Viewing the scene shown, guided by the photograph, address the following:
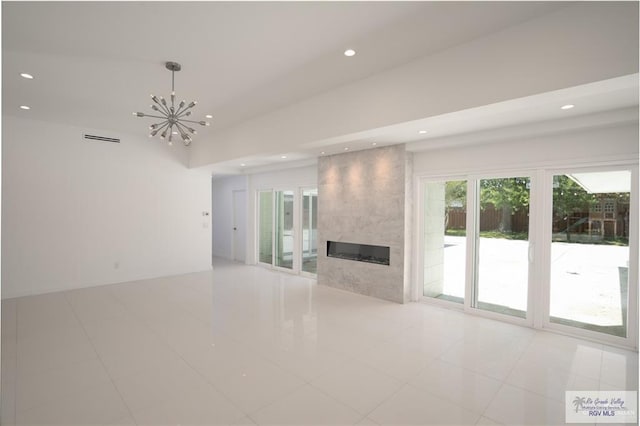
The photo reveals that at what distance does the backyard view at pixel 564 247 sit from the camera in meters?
3.95

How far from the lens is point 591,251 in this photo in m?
4.11

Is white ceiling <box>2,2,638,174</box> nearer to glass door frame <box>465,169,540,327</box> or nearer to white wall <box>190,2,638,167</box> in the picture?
white wall <box>190,2,638,167</box>

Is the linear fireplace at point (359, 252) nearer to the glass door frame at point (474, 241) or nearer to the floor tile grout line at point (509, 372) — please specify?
the glass door frame at point (474, 241)

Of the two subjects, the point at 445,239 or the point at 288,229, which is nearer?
the point at 445,239

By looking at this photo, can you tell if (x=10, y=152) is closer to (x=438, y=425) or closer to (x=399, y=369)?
(x=399, y=369)

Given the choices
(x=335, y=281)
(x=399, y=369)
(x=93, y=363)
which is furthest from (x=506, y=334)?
(x=93, y=363)

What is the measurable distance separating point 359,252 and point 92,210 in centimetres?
559

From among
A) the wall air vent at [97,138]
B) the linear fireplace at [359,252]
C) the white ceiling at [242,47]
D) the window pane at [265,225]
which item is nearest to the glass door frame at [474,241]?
the linear fireplace at [359,252]

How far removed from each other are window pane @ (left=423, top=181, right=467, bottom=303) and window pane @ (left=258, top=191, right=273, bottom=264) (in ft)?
14.3

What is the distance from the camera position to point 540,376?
10.3 ft

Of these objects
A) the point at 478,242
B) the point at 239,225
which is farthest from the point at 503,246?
the point at 239,225

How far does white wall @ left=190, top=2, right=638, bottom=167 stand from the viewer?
7.81 feet

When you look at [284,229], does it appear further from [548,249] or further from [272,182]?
[548,249]

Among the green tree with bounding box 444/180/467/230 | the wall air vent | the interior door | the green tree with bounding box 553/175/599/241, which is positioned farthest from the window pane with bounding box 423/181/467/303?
the wall air vent
